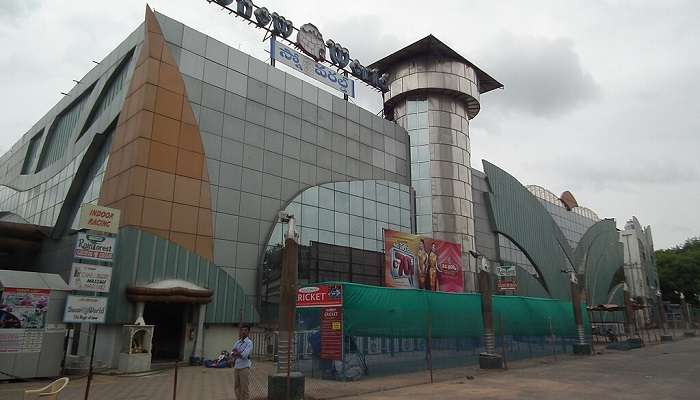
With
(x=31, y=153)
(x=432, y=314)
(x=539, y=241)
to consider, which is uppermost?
(x=31, y=153)

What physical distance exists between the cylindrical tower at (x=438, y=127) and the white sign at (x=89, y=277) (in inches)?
1311

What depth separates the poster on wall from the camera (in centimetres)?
3809

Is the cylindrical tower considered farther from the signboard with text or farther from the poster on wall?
the signboard with text

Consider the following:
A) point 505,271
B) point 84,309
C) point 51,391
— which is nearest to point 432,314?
point 84,309

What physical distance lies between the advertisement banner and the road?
11.7 metres

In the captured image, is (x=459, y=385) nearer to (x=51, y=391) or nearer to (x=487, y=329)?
(x=487, y=329)

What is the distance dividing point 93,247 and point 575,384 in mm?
16570

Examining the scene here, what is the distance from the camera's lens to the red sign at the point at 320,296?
1866 cm

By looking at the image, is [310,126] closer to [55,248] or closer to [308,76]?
[308,76]

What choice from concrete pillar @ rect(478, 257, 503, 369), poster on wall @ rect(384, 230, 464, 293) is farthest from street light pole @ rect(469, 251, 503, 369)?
poster on wall @ rect(384, 230, 464, 293)

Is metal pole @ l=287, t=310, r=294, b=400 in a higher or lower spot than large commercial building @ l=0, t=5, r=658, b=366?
lower

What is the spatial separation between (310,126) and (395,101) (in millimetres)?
14726

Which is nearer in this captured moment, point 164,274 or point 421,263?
point 164,274

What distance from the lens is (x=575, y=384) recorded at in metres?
17.1
